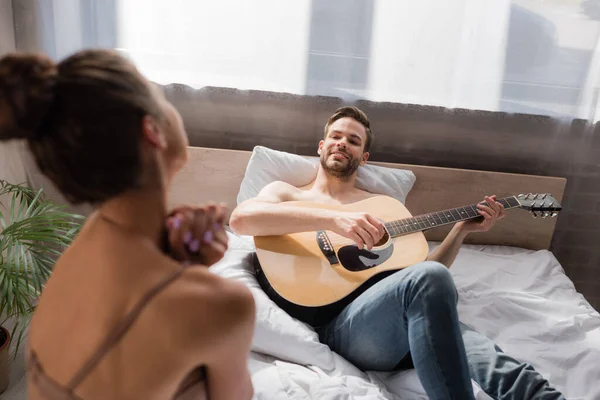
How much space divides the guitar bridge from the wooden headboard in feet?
1.90

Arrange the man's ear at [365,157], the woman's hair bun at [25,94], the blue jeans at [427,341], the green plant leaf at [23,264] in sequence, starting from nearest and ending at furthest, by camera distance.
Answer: the woman's hair bun at [25,94] → the blue jeans at [427,341] → the green plant leaf at [23,264] → the man's ear at [365,157]

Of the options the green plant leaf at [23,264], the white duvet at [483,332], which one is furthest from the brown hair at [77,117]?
the green plant leaf at [23,264]

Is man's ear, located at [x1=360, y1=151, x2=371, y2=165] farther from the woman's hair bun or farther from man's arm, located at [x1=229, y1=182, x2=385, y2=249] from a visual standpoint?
the woman's hair bun

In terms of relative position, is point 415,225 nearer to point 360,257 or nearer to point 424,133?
point 360,257

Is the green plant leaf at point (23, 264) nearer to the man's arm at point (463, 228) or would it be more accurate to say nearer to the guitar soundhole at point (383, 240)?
the guitar soundhole at point (383, 240)

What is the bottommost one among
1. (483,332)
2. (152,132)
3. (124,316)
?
(483,332)

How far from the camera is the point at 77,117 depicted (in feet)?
1.75

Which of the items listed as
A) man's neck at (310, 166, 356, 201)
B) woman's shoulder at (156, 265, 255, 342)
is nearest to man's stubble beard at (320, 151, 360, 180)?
man's neck at (310, 166, 356, 201)

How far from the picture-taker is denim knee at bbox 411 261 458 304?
3.87 ft

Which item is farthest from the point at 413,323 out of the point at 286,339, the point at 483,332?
the point at 483,332

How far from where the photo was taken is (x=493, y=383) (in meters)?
1.26

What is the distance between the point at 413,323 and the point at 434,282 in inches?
4.3

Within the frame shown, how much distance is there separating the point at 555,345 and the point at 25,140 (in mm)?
1468

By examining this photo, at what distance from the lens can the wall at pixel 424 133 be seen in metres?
2.06
